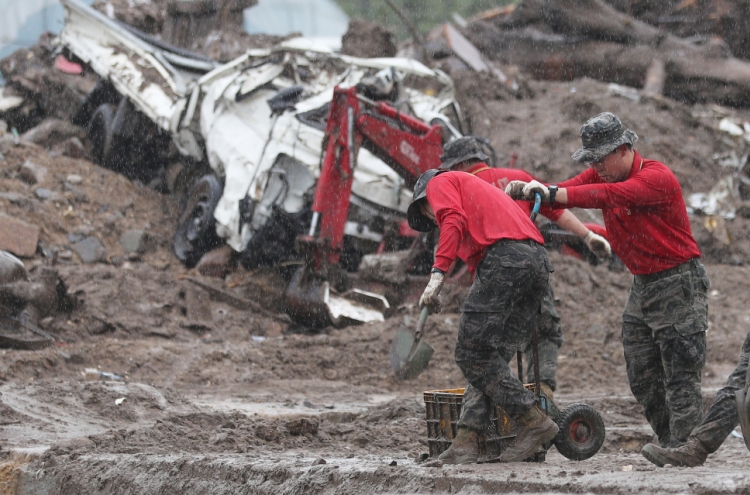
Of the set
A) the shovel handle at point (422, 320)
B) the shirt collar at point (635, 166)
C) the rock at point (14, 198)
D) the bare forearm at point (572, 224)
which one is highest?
the rock at point (14, 198)

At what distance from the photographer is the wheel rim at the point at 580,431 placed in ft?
15.3

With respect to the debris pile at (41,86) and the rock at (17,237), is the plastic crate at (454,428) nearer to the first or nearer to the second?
the rock at (17,237)

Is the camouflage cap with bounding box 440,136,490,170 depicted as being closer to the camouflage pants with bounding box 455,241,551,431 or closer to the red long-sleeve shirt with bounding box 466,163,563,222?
the red long-sleeve shirt with bounding box 466,163,563,222

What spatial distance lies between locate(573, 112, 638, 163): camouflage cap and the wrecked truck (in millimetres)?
6283

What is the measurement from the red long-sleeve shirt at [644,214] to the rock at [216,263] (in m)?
7.24

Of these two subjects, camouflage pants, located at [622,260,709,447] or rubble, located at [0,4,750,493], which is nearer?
rubble, located at [0,4,750,493]

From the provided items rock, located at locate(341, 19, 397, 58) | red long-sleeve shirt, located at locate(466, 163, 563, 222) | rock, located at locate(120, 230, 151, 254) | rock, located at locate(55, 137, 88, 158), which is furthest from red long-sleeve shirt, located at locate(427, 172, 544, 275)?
rock, located at locate(341, 19, 397, 58)

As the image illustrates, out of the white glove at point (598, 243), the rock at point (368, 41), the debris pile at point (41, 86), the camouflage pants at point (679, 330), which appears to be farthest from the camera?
the rock at point (368, 41)

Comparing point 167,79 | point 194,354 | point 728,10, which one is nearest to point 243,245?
point 194,354

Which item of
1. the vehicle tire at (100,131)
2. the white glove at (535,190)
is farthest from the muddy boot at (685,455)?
the vehicle tire at (100,131)

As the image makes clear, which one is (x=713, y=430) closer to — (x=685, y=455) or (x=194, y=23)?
(x=685, y=455)

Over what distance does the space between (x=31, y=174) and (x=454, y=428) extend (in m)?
10.2

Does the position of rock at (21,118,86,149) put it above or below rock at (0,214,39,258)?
above

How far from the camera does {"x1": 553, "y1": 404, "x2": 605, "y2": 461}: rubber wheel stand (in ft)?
15.1
